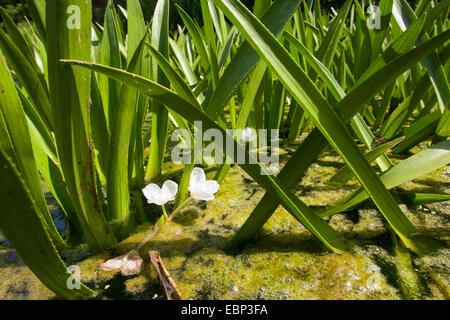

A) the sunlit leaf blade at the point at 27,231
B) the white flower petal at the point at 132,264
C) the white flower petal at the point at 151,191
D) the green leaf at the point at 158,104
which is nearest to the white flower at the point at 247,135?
the green leaf at the point at 158,104

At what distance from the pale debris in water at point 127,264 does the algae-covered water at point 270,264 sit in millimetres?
11

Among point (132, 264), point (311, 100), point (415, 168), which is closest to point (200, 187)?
point (132, 264)

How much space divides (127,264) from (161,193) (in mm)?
181

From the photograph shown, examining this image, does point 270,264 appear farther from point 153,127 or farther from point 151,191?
point 153,127

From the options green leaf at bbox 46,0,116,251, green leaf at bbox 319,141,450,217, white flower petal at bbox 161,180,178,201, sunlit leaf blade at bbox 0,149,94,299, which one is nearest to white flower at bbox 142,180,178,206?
white flower petal at bbox 161,180,178,201

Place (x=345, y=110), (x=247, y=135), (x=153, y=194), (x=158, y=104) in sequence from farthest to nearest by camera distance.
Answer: (x=247, y=135) < (x=158, y=104) < (x=153, y=194) < (x=345, y=110)

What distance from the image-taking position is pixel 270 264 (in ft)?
1.75

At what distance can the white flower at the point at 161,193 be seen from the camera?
656 mm

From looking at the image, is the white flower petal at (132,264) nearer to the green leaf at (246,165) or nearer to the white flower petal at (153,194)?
the white flower petal at (153,194)

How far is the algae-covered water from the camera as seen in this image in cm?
47

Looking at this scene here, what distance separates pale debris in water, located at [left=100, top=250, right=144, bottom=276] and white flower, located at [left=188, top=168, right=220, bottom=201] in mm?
187
